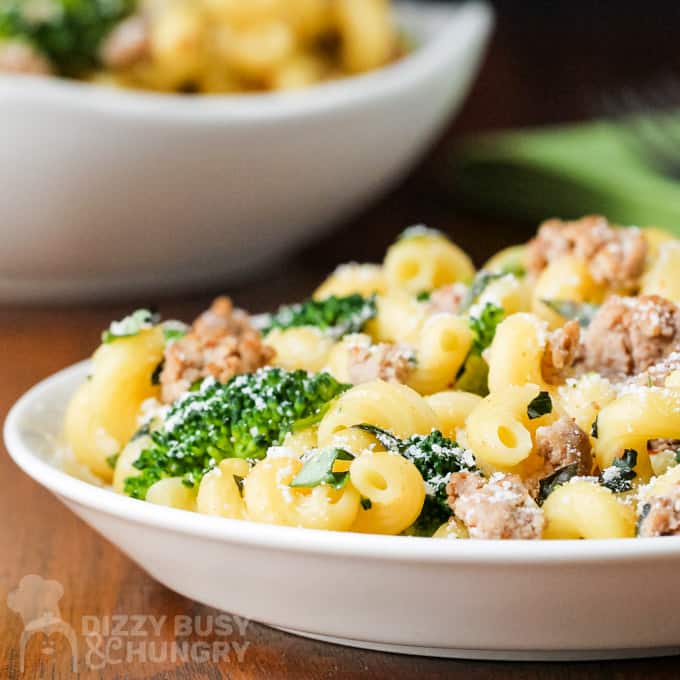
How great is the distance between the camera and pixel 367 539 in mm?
900

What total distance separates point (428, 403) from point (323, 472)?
167 mm

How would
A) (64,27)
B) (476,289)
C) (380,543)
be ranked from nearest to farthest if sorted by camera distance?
(380,543)
(476,289)
(64,27)

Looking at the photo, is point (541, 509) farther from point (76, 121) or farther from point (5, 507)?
point (76, 121)

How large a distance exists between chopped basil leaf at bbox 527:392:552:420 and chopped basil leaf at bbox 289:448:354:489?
0.16m

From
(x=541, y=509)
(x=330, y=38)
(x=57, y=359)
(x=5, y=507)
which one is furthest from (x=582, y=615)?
(x=330, y=38)

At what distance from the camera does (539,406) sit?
108 cm

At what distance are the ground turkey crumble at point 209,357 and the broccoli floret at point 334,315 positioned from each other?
0.25 ft

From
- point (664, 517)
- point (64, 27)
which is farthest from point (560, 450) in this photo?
point (64, 27)

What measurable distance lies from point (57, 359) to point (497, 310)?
2.97 feet

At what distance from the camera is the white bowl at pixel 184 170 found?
6.48 ft

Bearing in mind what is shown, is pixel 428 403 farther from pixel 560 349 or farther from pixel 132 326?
pixel 132 326

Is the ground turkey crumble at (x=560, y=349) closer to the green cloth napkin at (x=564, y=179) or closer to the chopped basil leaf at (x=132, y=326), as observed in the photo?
the chopped basil leaf at (x=132, y=326)

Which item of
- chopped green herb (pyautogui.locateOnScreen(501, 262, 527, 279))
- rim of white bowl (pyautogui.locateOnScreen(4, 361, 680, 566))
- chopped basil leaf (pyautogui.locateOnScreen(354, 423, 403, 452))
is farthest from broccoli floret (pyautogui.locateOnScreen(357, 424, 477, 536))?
chopped green herb (pyautogui.locateOnScreen(501, 262, 527, 279))

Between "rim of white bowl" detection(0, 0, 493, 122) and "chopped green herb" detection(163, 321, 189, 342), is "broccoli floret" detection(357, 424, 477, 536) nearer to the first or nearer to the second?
"chopped green herb" detection(163, 321, 189, 342)
